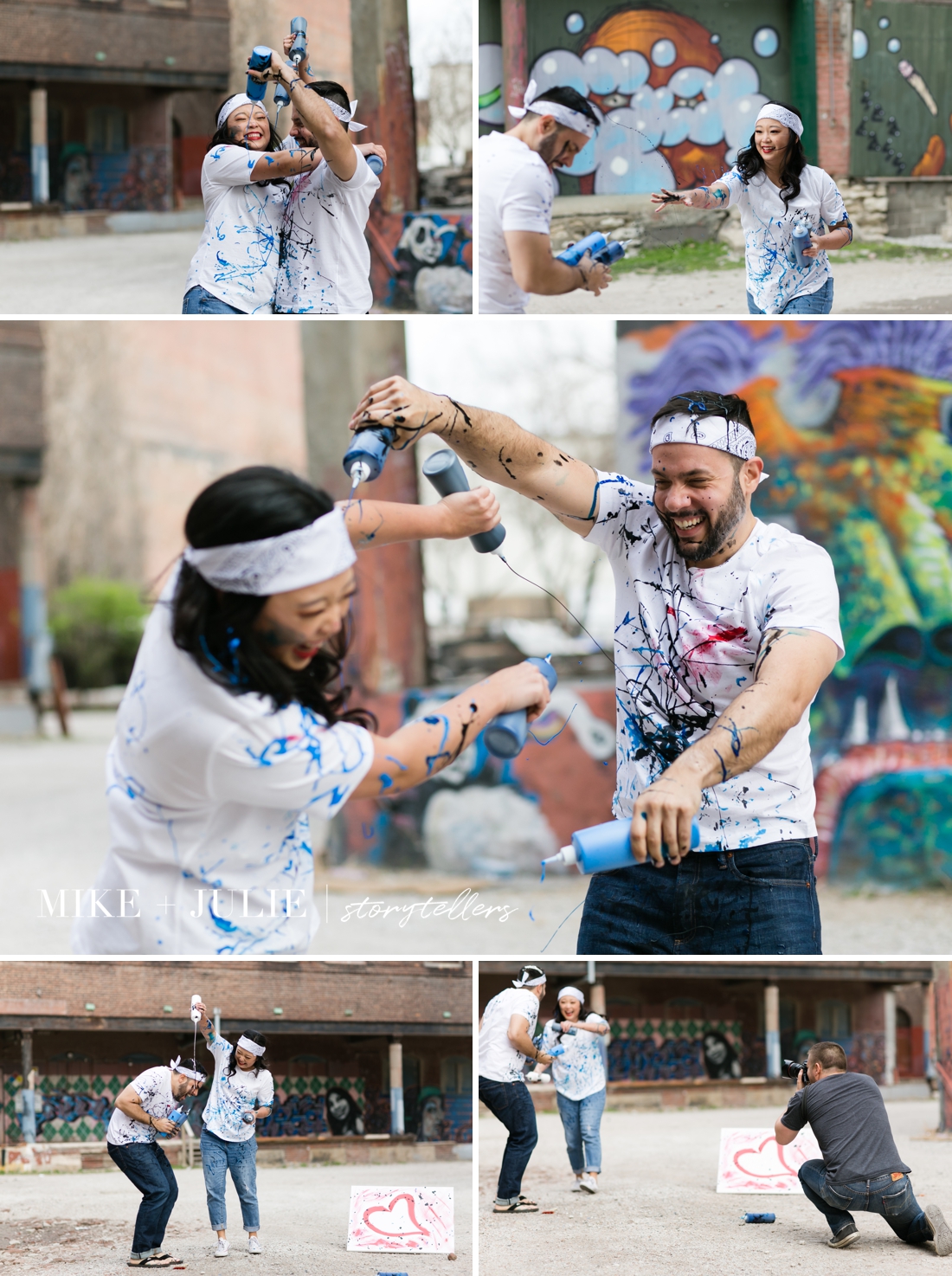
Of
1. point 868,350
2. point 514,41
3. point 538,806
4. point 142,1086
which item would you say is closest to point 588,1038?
point 142,1086

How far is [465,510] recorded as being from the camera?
9.02ft

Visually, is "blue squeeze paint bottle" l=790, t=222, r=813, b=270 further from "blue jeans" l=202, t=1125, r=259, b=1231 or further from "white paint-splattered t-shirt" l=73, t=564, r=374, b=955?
"blue jeans" l=202, t=1125, r=259, b=1231

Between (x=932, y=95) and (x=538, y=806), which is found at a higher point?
(x=932, y=95)

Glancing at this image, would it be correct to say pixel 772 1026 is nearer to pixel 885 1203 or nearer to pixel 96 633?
pixel 885 1203

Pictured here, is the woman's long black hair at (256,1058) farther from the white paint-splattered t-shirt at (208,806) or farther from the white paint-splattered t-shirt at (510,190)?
the white paint-splattered t-shirt at (510,190)

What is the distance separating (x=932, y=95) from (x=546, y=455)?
600cm

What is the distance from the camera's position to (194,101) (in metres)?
21.4

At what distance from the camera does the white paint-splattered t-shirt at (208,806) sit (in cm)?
202

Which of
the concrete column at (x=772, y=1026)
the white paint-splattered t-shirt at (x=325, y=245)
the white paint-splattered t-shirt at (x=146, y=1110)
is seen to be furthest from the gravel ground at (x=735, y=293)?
the white paint-splattered t-shirt at (x=146, y=1110)

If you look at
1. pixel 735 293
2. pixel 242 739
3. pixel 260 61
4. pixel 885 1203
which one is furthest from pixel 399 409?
pixel 735 293

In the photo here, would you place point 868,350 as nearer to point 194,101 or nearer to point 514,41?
point 514,41

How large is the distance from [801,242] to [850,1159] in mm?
3500

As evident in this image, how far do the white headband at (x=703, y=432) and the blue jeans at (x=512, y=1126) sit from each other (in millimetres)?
2404

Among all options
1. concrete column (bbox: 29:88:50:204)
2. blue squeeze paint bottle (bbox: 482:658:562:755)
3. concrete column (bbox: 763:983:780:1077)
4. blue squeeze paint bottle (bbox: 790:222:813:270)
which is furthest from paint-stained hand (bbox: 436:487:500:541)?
concrete column (bbox: 29:88:50:204)
